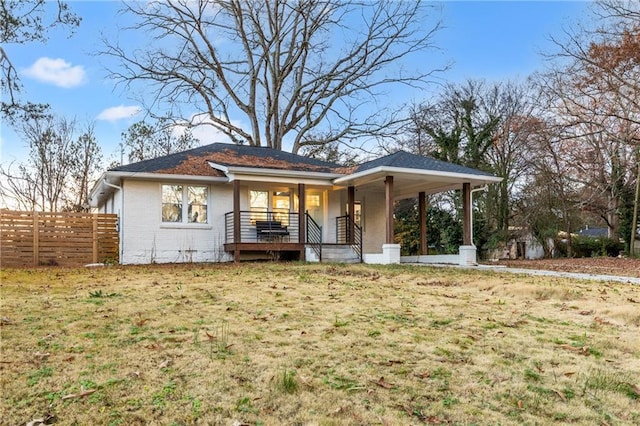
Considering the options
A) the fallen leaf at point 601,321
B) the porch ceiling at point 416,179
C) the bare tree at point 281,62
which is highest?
the bare tree at point 281,62

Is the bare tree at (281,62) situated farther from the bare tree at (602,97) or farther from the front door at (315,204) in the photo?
the front door at (315,204)

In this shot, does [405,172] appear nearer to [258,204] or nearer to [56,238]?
[258,204]

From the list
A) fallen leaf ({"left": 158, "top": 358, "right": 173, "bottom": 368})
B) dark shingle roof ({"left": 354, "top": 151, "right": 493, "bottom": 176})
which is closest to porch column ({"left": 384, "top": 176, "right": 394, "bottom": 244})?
dark shingle roof ({"left": 354, "top": 151, "right": 493, "bottom": 176})

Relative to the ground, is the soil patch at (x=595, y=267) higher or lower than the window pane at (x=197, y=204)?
lower

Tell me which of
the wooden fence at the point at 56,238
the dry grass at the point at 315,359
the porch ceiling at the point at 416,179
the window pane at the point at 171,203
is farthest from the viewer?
the window pane at the point at 171,203

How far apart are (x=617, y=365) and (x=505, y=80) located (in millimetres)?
24869

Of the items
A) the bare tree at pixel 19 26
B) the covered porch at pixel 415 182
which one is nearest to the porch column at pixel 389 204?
the covered porch at pixel 415 182

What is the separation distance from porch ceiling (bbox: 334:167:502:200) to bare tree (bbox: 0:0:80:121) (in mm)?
8629

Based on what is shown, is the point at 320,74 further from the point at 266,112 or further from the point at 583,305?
the point at 583,305

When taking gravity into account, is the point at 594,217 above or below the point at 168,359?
above

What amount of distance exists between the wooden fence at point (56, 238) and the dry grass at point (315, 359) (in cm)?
768

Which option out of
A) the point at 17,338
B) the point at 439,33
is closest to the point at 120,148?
the point at 439,33

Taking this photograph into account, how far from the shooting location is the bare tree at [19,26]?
34.7ft

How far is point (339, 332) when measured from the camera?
16.8ft
